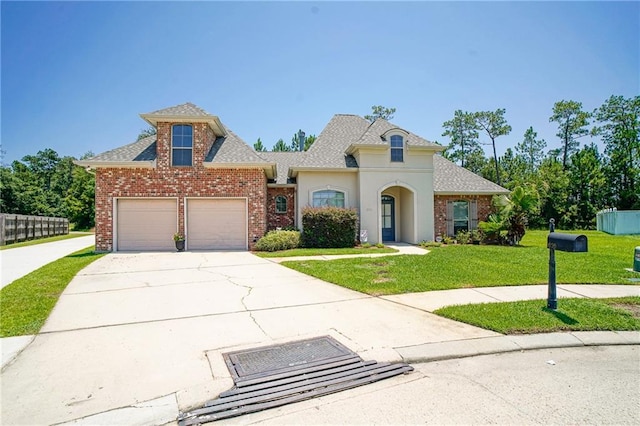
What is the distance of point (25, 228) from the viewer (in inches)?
829

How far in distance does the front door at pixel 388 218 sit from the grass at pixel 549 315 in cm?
1231

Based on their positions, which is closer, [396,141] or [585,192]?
[396,141]

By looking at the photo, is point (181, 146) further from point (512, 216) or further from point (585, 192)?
point (585, 192)

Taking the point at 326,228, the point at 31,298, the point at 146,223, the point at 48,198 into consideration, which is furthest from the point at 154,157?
the point at 48,198

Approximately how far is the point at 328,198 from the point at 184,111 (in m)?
7.75

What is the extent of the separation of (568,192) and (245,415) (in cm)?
3552

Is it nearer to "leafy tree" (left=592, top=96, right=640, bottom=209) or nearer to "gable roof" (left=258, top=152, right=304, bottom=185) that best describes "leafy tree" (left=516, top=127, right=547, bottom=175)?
"leafy tree" (left=592, top=96, right=640, bottom=209)

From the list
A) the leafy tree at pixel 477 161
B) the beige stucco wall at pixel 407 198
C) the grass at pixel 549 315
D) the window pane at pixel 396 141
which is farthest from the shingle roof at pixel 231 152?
the leafy tree at pixel 477 161

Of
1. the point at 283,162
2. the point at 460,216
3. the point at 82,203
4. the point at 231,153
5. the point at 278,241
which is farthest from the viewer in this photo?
the point at 82,203

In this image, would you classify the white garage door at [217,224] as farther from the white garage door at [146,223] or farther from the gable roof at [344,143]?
the gable roof at [344,143]

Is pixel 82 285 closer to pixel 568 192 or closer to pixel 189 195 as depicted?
pixel 189 195

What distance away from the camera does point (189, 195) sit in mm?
14617

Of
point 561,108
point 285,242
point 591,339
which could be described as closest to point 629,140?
point 561,108

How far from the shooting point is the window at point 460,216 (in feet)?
58.6
